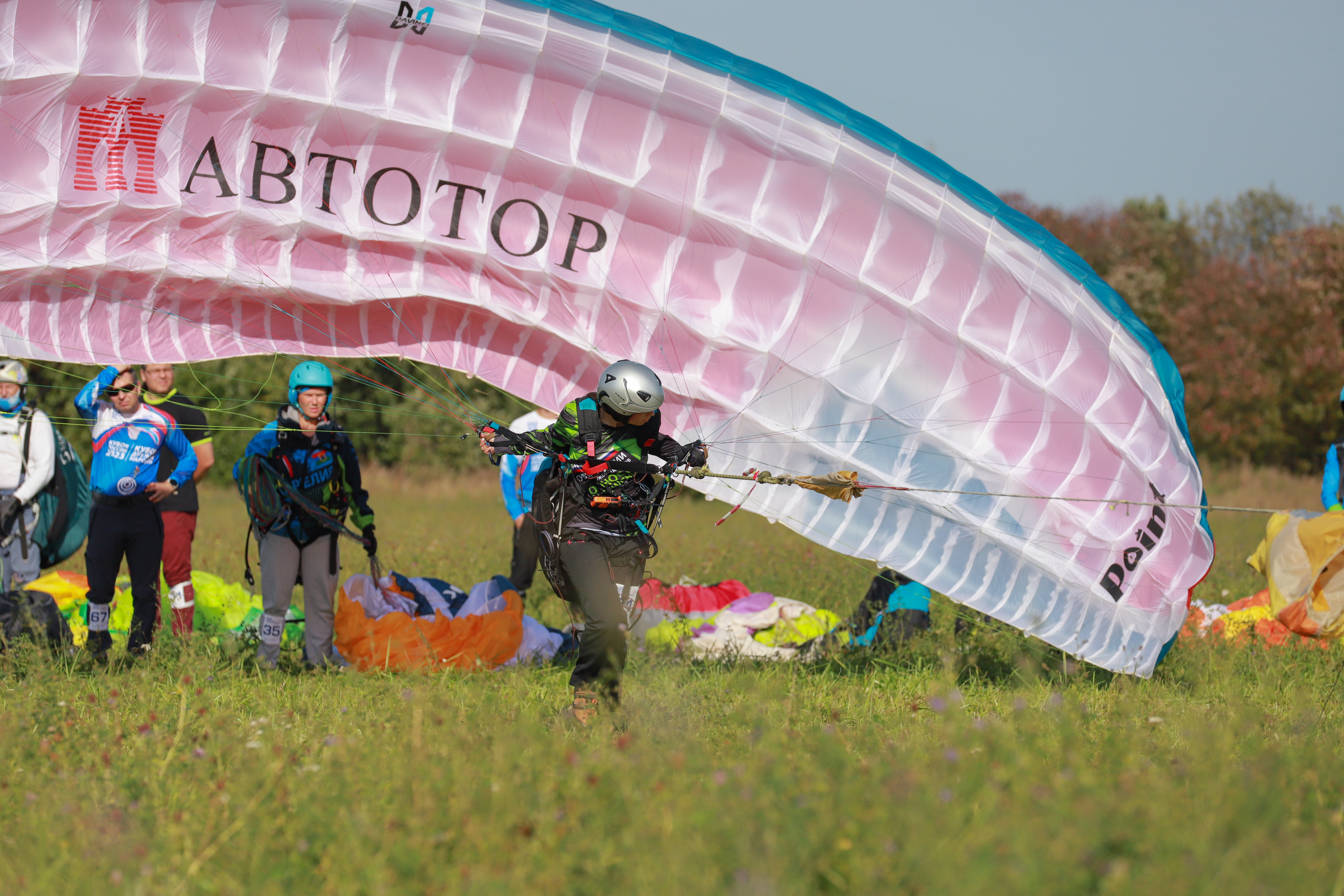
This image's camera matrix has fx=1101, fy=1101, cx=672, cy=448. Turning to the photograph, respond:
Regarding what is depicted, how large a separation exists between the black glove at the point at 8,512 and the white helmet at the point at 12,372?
2.29ft

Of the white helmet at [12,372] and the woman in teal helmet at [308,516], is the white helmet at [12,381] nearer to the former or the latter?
the white helmet at [12,372]

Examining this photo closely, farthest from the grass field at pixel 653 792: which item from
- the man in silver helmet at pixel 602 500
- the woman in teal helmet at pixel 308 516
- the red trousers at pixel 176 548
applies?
the red trousers at pixel 176 548

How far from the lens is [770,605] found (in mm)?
7523

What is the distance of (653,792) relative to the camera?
3080 millimetres

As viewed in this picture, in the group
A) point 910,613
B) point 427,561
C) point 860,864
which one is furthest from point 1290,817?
point 427,561

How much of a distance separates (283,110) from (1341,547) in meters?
6.41

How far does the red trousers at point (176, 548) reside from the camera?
22.2 feet

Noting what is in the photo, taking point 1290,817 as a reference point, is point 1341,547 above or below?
above

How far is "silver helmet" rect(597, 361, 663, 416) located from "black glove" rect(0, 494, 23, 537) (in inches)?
157

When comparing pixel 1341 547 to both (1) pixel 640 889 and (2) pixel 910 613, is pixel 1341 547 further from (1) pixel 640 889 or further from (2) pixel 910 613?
(1) pixel 640 889

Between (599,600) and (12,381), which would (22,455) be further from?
(599,600)

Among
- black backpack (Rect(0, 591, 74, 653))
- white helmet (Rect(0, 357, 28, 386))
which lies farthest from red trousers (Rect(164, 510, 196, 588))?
white helmet (Rect(0, 357, 28, 386))

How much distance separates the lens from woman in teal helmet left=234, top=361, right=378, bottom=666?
238 inches

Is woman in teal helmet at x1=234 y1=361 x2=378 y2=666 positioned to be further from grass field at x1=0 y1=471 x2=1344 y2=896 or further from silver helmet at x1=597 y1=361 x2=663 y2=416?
silver helmet at x1=597 y1=361 x2=663 y2=416
